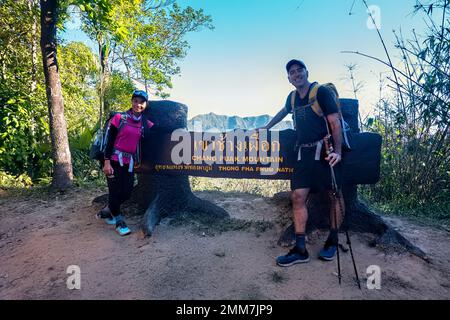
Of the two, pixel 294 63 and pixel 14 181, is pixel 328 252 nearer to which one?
pixel 294 63

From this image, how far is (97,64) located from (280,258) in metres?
14.3

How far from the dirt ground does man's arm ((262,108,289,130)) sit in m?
1.53

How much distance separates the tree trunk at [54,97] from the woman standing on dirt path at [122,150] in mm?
2839

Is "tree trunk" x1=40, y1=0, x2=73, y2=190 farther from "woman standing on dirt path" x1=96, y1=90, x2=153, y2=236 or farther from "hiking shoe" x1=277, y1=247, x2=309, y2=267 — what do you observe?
"hiking shoe" x1=277, y1=247, x2=309, y2=267

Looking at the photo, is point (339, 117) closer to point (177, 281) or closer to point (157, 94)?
point (177, 281)

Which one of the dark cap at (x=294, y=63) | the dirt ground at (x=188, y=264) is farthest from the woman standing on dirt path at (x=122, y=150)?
the dark cap at (x=294, y=63)

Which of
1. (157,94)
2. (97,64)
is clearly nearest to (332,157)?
(97,64)

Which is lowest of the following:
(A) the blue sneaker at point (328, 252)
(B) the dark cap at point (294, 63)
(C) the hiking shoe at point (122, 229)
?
(A) the blue sneaker at point (328, 252)

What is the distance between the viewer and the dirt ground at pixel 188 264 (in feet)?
8.07

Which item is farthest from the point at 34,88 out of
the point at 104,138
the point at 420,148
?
the point at 420,148

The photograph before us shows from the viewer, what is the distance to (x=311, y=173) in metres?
3.03

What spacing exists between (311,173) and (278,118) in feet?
3.48

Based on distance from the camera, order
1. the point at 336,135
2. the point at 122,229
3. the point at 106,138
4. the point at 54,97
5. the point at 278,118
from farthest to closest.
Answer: the point at 54,97, the point at 278,118, the point at 122,229, the point at 106,138, the point at 336,135

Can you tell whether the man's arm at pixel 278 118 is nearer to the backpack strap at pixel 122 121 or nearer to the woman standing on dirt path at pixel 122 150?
the woman standing on dirt path at pixel 122 150
